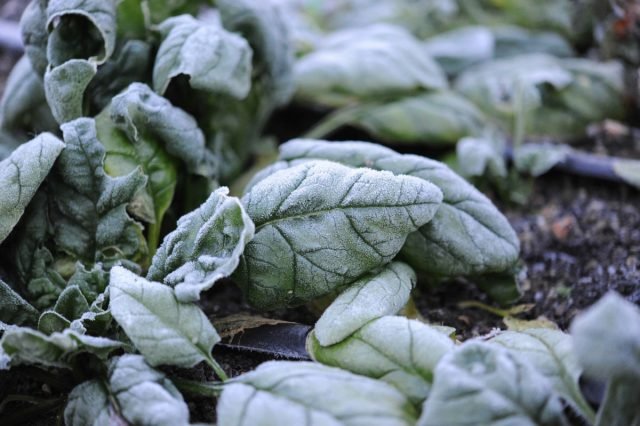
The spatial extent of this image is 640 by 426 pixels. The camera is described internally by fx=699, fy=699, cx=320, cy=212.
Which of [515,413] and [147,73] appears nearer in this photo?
[515,413]

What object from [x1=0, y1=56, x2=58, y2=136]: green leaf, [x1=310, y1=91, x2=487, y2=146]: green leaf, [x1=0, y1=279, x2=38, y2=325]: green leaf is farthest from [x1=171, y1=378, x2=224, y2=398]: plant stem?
[x1=310, y1=91, x2=487, y2=146]: green leaf

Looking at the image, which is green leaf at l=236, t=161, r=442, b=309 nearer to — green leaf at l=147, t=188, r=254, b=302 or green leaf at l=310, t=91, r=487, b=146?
green leaf at l=147, t=188, r=254, b=302

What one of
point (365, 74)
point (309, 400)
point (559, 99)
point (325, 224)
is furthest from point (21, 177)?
point (559, 99)

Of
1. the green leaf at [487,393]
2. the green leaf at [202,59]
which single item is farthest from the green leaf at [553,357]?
the green leaf at [202,59]

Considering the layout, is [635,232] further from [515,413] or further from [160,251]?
[160,251]

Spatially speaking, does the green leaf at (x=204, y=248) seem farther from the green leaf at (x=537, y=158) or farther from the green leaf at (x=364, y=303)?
the green leaf at (x=537, y=158)

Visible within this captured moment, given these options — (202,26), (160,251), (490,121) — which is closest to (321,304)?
(160,251)
